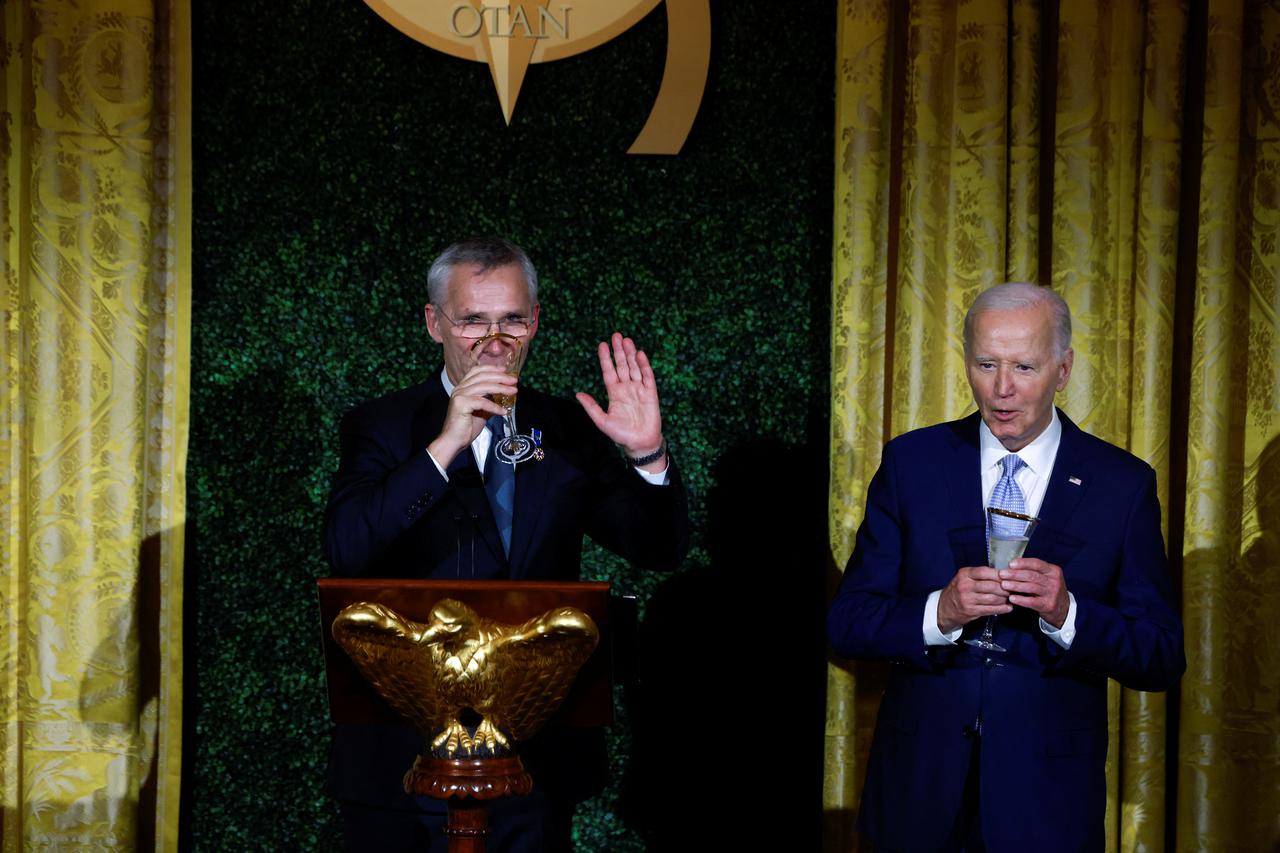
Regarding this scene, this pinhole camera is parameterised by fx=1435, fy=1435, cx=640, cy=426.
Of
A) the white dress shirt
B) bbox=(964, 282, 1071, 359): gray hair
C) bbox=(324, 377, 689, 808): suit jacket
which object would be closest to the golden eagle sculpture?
bbox=(324, 377, 689, 808): suit jacket

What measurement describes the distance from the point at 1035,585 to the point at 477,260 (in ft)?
3.79

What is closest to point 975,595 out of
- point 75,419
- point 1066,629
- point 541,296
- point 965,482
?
point 1066,629

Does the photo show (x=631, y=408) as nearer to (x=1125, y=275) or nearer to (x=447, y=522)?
(x=447, y=522)

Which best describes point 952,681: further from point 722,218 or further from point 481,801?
point 722,218

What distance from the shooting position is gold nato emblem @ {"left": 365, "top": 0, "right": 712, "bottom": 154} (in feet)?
12.2

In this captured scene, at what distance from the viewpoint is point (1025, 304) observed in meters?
2.56

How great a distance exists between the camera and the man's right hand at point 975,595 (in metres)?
2.24

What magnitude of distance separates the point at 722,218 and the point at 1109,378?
3.49 feet

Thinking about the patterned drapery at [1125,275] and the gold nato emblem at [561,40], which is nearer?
the patterned drapery at [1125,275]

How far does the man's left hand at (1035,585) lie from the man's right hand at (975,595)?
0.05 ft

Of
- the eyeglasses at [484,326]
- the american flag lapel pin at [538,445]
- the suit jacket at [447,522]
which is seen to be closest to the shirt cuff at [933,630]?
the suit jacket at [447,522]

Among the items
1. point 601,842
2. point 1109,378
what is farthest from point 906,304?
point 601,842

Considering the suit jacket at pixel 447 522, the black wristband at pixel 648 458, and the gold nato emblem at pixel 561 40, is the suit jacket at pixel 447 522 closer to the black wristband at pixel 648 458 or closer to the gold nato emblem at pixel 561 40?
the black wristband at pixel 648 458

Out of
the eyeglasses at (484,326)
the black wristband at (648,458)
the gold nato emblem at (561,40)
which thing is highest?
the gold nato emblem at (561,40)
